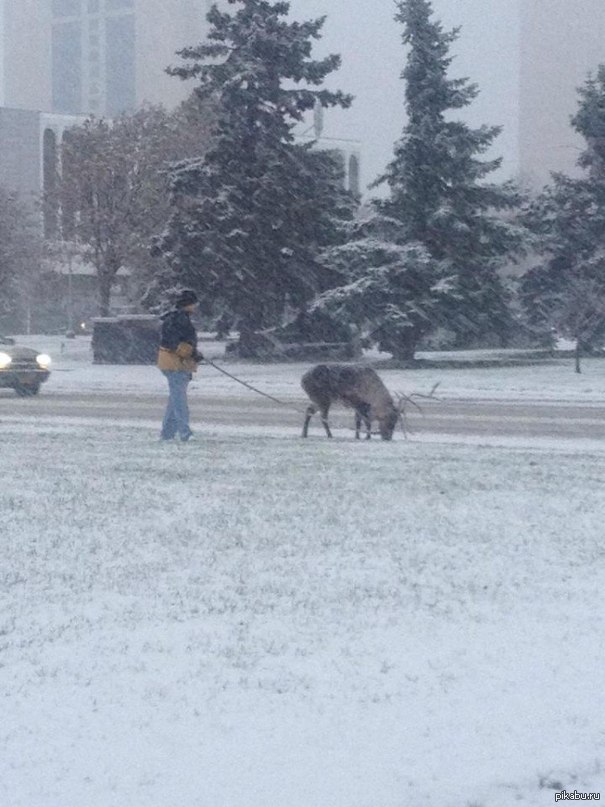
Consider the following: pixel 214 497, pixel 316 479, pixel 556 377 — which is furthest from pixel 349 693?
pixel 556 377

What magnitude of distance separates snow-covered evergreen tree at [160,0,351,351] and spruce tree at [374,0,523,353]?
9.67 feet

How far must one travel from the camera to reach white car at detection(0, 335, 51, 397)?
25.4 m

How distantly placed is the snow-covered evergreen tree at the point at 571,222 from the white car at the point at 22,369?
22.4 meters

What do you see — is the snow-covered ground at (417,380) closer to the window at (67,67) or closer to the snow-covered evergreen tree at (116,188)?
the snow-covered evergreen tree at (116,188)

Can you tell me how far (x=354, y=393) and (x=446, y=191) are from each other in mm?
25977

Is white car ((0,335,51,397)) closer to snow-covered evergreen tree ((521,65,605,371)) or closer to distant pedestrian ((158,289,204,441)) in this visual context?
distant pedestrian ((158,289,204,441))

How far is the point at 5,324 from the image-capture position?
99.5 meters

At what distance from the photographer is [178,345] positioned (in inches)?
623

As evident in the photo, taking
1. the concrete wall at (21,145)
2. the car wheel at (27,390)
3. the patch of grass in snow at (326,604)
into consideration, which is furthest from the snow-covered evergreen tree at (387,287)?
the concrete wall at (21,145)

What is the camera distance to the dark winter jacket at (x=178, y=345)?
15.8 meters

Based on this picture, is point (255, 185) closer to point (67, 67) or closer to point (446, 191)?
point (446, 191)

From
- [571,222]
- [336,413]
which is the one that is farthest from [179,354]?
[571,222]

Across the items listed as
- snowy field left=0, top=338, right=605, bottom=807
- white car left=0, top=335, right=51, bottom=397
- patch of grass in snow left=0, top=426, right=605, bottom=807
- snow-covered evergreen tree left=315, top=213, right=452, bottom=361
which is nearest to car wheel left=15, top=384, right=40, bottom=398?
white car left=0, top=335, right=51, bottom=397

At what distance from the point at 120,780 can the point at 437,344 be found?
41.2 meters
